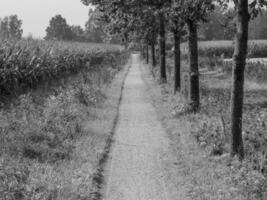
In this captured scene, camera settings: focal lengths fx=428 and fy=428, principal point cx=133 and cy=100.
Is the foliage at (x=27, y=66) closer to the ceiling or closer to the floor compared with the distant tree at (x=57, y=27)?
closer to the floor

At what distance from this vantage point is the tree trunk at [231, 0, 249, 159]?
820 centimetres

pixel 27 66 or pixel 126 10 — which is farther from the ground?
pixel 126 10

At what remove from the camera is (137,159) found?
31.4ft

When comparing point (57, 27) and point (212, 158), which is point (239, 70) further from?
point (57, 27)

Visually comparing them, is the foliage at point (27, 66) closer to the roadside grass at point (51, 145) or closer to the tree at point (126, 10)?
the roadside grass at point (51, 145)

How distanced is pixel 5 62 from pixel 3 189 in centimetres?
787

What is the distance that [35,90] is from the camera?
15938 millimetres

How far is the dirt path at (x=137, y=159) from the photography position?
750cm

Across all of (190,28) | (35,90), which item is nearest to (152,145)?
(190,28)

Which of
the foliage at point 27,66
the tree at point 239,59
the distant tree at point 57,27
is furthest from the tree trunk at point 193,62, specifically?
the distant tree at point 57,27

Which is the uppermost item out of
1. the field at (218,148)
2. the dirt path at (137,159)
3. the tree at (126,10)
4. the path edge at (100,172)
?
the tree at (126,10)

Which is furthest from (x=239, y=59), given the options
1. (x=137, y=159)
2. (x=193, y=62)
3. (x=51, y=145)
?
(x=193, y=62)

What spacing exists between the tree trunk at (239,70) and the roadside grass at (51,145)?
2903 millimetres

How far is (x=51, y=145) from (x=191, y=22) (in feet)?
22.4
